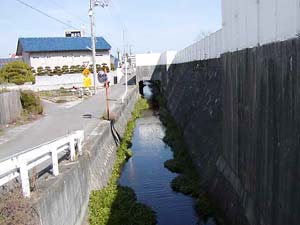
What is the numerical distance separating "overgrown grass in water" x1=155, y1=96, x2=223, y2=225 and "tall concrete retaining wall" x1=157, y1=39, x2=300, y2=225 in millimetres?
305

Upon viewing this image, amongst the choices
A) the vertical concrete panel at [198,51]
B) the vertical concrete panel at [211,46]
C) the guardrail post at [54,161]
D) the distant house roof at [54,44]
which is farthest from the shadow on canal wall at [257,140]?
the distant house roof at [54,44]

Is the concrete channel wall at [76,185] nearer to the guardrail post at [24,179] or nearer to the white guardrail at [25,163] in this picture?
the guardrail post at [24,179]

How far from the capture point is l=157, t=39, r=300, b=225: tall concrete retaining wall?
5.50m

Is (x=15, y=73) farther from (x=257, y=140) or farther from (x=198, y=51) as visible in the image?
(x=257, y=140)

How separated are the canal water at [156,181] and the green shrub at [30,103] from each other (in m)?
5.36

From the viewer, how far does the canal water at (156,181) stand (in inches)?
420

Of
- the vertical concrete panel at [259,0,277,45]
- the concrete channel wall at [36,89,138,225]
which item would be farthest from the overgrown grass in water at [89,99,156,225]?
the vertical concrete panel at [259,0,277,45]

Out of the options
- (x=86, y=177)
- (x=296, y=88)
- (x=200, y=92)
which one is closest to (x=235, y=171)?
(x=86, y=177)

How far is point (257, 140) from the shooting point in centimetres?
737

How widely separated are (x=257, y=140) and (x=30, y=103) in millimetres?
15074

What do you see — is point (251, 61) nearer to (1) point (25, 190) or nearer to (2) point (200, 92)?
(1) point (25, 190)

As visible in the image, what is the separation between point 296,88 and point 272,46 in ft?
4.82

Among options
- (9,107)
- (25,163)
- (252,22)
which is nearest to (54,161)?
(25,163)

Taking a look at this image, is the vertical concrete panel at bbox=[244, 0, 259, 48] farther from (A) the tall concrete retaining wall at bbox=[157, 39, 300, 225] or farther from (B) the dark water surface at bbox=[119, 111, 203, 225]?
(B) the dark water surface at bbox=[119, 111, 203, 225]
